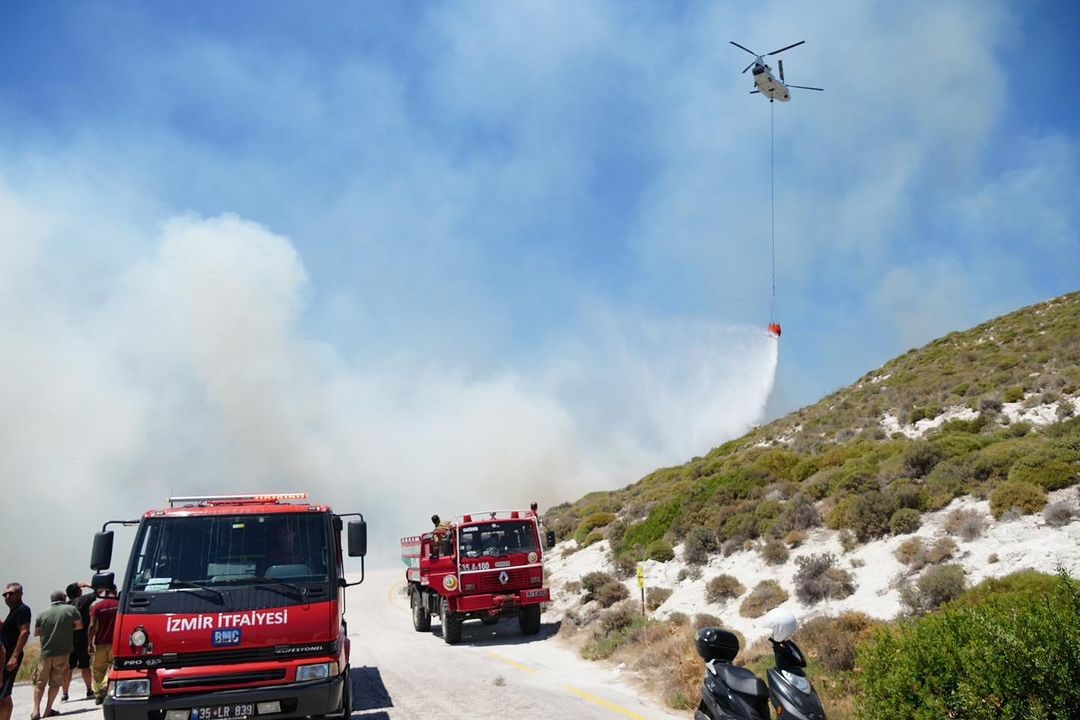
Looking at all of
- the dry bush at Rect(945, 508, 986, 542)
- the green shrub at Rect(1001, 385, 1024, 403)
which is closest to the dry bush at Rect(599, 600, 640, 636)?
the dry bush at Rect(945, 508, 986, 542)

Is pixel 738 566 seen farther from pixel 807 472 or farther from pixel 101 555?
pixel 101 555

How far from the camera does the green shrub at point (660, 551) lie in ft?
64.2

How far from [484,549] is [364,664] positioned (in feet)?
12.1

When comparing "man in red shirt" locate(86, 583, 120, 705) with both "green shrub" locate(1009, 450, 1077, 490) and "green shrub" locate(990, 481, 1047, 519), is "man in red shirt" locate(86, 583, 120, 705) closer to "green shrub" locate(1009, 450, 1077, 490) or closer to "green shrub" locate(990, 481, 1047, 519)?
"green shrub" locate(990, 481, 1047, 519)

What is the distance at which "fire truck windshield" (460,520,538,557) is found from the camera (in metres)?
16.2

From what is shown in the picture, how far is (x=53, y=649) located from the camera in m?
9.50

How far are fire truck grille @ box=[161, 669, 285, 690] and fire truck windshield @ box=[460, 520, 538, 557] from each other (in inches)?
365

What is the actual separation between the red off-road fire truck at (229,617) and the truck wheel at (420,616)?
34.0ft

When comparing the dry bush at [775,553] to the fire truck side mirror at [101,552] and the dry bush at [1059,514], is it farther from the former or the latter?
the fire truck side mirror at [101,552]

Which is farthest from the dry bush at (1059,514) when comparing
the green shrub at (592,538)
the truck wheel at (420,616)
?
the green shrub at (592,538)

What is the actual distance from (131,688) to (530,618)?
1047 centimetres

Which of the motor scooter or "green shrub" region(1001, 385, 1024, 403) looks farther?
"green shrub" region(1001, 385, 1024, 403)

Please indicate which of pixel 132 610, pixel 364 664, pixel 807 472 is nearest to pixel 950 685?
pixel 132 610

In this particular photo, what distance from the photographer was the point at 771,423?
39.5 meters
